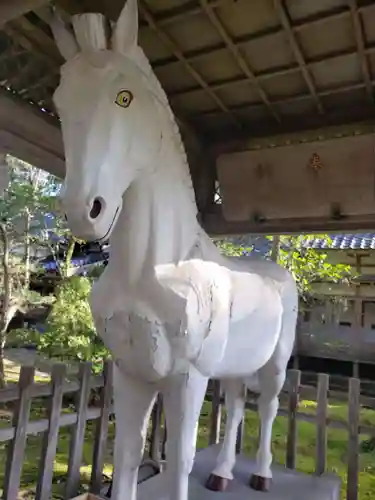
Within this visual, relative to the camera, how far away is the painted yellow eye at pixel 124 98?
1.27 meters

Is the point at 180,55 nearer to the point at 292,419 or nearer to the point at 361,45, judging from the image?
the point at 361,45

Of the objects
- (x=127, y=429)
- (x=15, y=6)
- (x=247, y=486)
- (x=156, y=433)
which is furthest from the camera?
(x=156, y=433)

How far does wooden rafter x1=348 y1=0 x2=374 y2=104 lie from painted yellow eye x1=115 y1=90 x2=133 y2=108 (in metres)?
0.96

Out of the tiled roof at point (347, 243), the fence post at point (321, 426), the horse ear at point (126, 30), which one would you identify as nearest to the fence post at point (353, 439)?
the fence post at point (321, 426)

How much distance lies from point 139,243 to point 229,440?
4.63 feet

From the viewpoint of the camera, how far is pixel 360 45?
6.15ft

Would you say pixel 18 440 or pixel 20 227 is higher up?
pixel 20 227

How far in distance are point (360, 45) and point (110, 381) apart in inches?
85.9

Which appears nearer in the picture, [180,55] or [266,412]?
[180,55]

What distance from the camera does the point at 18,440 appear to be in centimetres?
214

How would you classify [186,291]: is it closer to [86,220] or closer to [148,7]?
[86,220]

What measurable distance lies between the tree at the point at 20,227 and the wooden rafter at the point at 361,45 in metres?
5.18

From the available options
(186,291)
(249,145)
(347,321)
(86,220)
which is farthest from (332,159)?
(347,321)

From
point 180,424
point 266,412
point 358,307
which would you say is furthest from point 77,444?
point 358,307
